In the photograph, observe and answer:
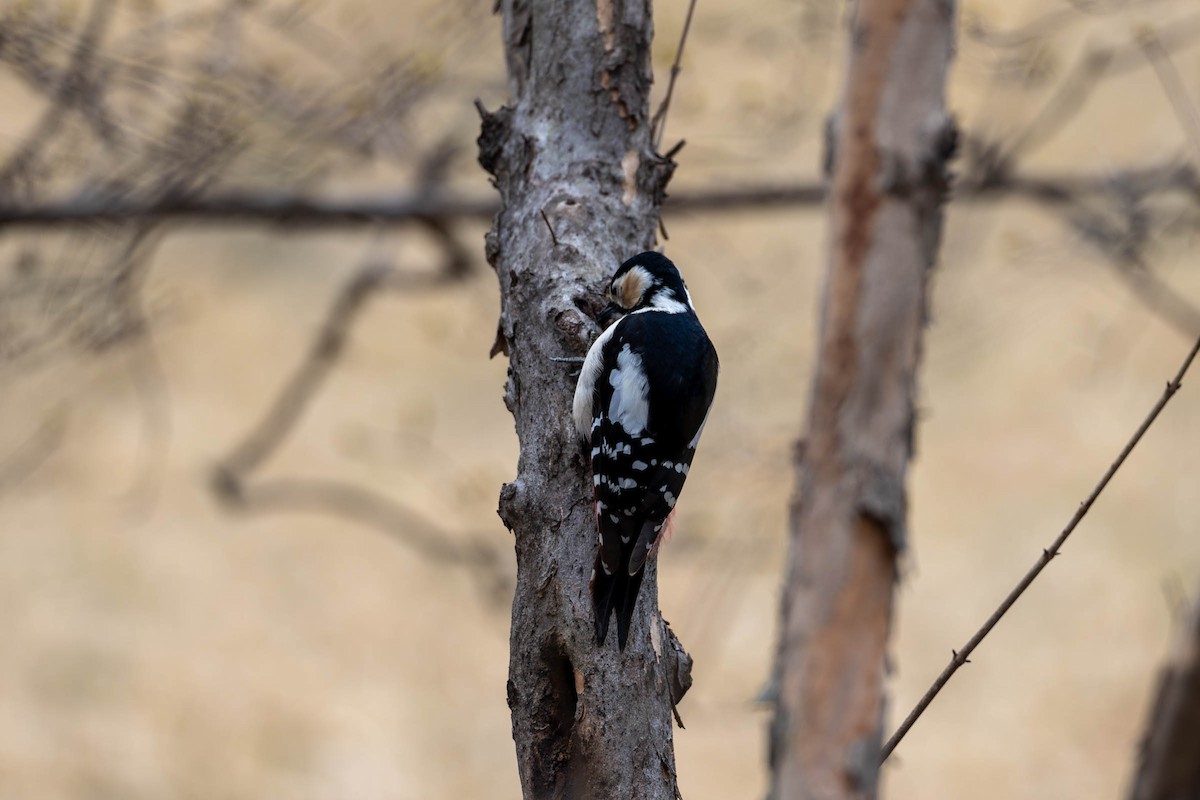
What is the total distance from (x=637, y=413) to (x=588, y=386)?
0.91 feet

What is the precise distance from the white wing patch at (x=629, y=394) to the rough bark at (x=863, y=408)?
117 centimetres

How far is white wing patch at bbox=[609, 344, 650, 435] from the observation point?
272 centimetres

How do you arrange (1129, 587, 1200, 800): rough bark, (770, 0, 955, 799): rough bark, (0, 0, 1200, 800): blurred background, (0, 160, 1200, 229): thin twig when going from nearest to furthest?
(770, 0, 955, 799): rough bark
(1129, 587, 1200, 800): rough bark
(0, 0, 1200, 800): blurred background
(0, 160, 1200, 229): thin twig

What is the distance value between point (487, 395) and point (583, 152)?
273 inches

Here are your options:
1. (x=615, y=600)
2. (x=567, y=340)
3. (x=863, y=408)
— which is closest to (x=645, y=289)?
(x=567, y=340)

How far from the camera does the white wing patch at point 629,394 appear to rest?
2.72 metres

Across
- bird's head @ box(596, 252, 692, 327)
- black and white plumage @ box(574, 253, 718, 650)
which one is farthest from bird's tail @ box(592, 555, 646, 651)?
bird's head @ box(596, 252, 692, 327)

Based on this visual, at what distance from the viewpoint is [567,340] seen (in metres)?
2.55

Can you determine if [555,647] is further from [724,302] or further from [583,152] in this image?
[724,302]

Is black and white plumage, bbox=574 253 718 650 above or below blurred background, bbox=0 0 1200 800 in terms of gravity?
below

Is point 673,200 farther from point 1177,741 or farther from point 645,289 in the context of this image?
point 1177,741

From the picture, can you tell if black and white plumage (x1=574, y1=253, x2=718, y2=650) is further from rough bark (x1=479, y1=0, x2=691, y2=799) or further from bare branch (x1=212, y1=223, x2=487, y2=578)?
bare branch (x1=212, y1=223, x2=487, y2=578)

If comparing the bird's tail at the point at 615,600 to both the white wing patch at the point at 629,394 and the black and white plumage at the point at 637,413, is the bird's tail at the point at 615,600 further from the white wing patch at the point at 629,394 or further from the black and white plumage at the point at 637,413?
the white wing patch at the point at 629,394

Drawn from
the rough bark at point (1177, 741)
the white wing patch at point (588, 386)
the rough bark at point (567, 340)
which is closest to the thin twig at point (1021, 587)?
the rough bark at point (1177, 741)
